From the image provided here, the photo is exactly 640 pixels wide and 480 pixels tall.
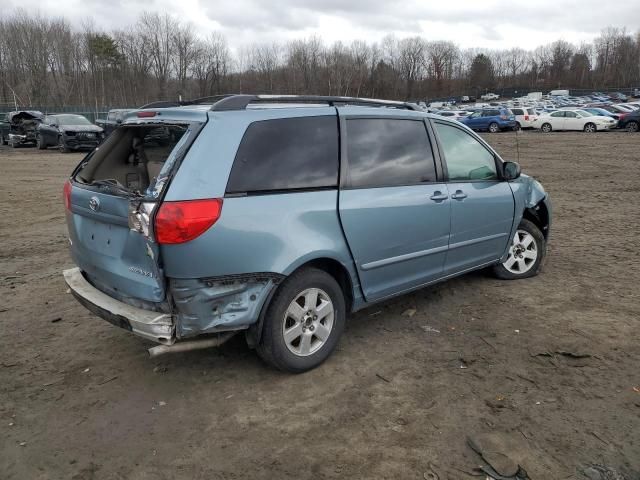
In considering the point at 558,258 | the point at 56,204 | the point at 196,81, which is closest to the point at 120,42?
the point at 196,81

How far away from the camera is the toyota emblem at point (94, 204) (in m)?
3.48

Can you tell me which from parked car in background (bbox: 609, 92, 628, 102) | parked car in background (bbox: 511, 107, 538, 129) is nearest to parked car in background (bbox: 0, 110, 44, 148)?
parked car in background (bbox: 511, 107, 538, 129)

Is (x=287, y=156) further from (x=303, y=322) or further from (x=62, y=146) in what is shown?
(x=62, y=146)

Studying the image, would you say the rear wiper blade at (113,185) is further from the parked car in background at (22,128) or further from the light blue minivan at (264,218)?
the parked car in background at (22,128)

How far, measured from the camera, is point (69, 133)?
2203 cm

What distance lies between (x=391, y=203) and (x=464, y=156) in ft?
4.03

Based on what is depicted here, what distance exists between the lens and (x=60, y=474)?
9.04 ft

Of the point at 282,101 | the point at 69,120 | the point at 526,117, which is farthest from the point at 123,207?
the point at 526,117

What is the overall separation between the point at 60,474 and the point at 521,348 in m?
3.16

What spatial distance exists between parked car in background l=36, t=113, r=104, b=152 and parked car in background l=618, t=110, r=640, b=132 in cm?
2858

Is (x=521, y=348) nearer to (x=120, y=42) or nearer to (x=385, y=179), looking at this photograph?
(x=385, y=179)

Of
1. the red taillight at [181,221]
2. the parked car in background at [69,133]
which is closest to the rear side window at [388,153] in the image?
the red taillight at [181,221]

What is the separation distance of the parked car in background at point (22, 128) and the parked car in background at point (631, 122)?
3212 cm

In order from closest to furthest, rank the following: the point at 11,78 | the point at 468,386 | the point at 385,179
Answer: the point at 468,386
the point at 385,179
the point at 11,78
